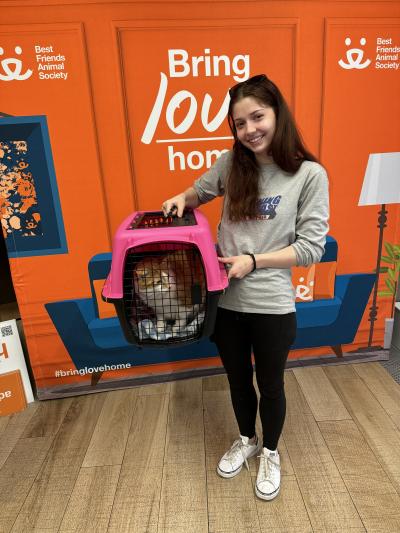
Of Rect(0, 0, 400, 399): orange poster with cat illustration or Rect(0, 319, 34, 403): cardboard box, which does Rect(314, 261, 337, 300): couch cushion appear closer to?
Rect(0, 0, 400, 399): orange poster with cat illustration

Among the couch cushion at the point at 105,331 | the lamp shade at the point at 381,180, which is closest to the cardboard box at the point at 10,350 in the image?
the couch cushion at the point at 105,331

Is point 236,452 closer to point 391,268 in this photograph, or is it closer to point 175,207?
point 175,207

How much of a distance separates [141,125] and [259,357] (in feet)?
3.63

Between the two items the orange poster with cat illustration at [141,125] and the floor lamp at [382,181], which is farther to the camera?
the floor lamp at [382,181]

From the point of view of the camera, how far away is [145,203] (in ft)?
6.04

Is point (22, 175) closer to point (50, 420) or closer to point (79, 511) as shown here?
point (50, 420)

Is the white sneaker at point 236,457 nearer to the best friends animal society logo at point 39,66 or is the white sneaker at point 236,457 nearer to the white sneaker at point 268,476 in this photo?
the white sneaker at point 268,476

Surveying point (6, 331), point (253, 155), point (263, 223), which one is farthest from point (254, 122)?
point (6, 331)

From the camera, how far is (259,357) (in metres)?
1.29

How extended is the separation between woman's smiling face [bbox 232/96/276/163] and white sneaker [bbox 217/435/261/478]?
1.11 metres

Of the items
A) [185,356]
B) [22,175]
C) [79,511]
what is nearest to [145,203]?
[22,175]

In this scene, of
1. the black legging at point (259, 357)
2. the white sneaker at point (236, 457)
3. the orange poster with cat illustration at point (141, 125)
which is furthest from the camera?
the orange poster with cat illustration at point (141, 125)

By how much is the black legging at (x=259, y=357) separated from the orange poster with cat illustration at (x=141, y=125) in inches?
24.0

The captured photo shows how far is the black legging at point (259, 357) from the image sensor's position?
4.04 ft
